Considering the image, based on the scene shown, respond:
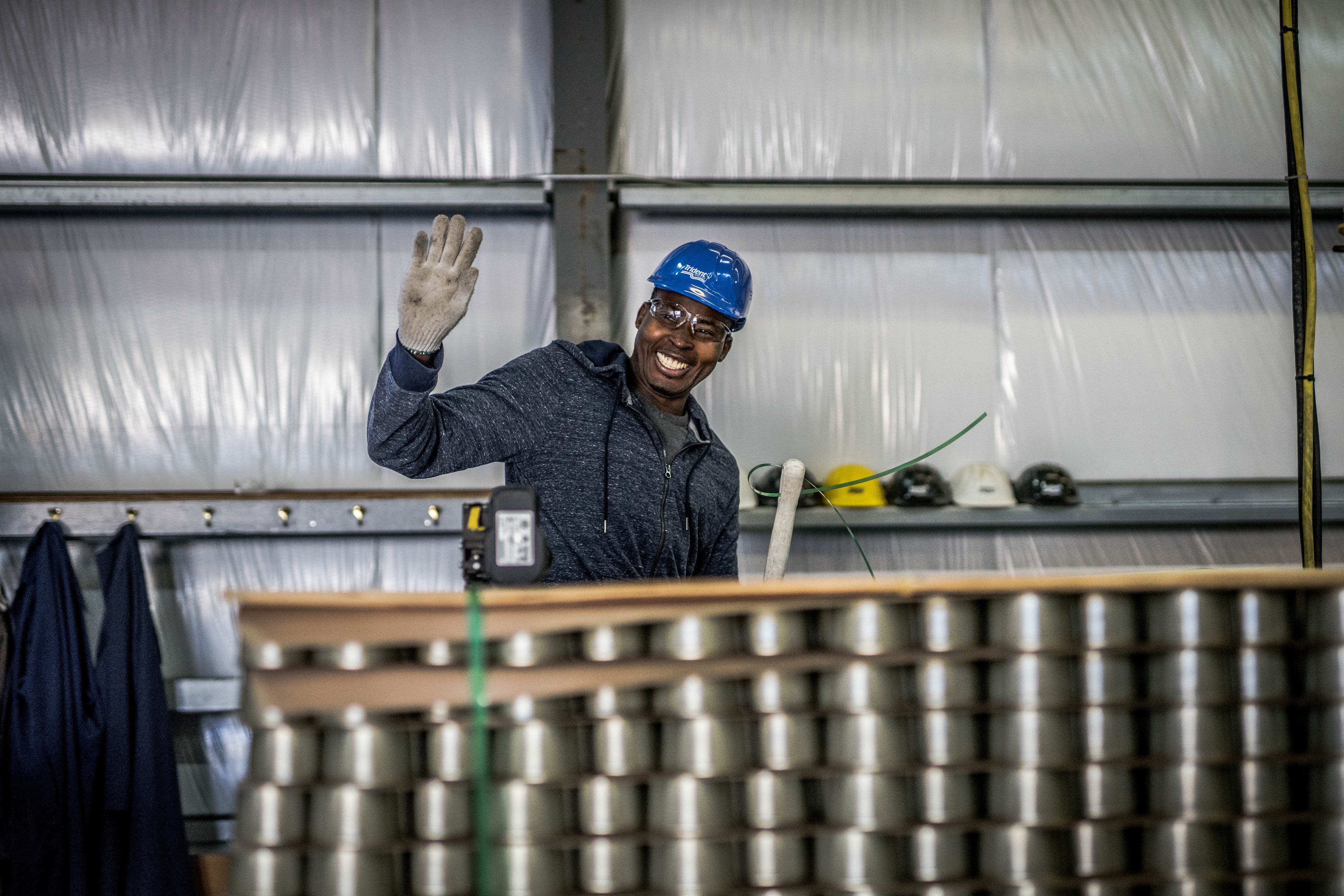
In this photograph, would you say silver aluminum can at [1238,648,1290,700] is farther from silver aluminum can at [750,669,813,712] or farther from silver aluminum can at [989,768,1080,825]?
silver aluminum can at [750,669,813,712]

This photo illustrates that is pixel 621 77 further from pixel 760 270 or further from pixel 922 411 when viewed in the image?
pixel 922 411

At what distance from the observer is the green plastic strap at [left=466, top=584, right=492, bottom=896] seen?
1168 mm

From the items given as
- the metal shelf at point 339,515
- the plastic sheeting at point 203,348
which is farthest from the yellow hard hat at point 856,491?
the plastic sheeting at point 203,348

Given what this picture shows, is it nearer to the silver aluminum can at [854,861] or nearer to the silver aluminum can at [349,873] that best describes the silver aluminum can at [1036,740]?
the silver aluminum can at [854,861]

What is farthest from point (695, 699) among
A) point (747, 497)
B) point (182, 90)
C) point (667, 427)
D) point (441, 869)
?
point (182, 90)

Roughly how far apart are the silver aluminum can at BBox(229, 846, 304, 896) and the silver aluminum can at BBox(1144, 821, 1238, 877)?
3.60 feet

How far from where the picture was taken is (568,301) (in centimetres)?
332

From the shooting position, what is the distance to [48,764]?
2881 millimetres

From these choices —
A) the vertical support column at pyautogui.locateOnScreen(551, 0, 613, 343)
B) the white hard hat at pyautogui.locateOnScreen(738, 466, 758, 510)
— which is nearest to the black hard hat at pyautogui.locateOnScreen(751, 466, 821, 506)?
the white hard hat at pyautogui.locateOnScreen(738, 466, 758, 510)

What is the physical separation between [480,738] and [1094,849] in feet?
2.64

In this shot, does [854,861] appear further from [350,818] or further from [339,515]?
[339,515]

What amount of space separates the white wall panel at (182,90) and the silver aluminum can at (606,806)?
290 cm

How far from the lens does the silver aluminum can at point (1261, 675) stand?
49.5 inches

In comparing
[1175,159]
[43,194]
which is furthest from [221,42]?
[1175,159]
